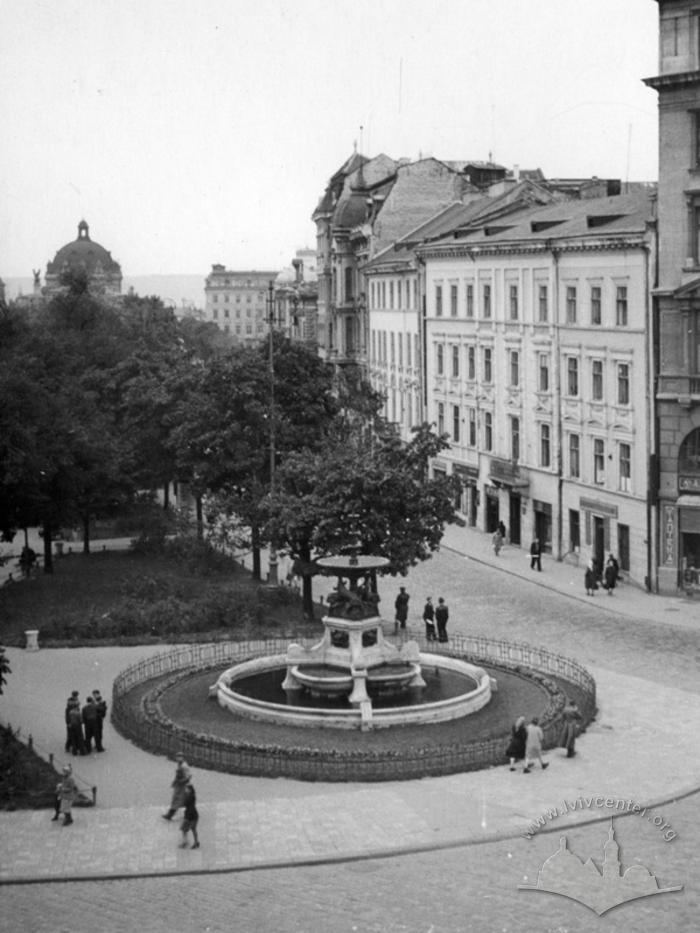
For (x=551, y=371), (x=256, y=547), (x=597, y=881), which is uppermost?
(x=551, y=371)

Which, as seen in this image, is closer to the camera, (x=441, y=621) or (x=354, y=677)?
(x=354, y=677)

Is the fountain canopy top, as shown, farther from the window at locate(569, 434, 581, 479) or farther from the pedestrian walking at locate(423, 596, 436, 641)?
the window at locate(569, 434, 581, 479)

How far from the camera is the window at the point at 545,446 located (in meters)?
59.2

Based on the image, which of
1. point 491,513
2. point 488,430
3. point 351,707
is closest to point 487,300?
point 488,430

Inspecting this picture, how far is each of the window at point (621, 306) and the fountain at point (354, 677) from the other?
19.7 m

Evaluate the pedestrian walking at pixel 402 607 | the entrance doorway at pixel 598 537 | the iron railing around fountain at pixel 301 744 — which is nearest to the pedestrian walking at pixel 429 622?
the iron railing around fountain at pixel 301 744

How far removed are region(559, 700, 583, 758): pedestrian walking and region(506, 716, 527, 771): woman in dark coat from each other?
1196 millimetres

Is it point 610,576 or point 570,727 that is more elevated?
point 570,727

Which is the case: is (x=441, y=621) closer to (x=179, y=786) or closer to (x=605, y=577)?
(x=605, y=577)

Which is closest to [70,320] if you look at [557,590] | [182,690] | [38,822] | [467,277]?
[467,277]

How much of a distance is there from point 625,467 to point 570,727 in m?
24.4

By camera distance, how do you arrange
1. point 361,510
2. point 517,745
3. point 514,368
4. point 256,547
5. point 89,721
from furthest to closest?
point 514,368 → point 256,547 → point 361,510 → point 89,721 → point 517,745

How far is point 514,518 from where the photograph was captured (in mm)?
62531

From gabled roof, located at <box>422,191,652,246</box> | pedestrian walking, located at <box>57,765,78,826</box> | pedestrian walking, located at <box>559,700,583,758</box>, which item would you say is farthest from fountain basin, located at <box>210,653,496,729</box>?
gabled roof, located at <box>422,191,652,246</box>
